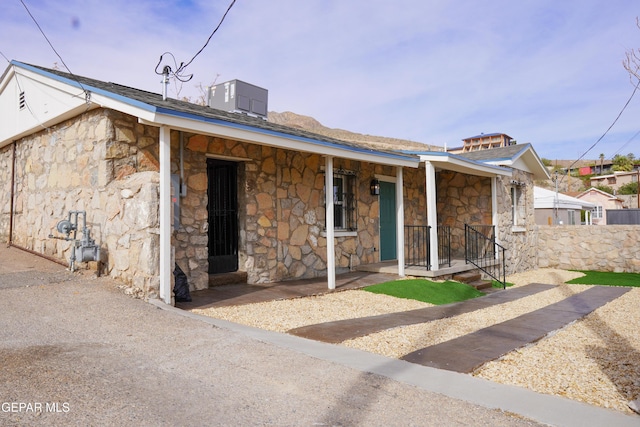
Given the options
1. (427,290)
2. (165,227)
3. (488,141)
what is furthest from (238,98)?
(488,141)

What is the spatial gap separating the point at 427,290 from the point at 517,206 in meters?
7.29

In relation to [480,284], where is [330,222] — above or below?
above

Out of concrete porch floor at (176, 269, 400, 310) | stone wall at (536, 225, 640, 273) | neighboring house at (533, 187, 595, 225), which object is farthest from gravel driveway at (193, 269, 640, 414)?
neighboring house at (533, 187, 595, 225)

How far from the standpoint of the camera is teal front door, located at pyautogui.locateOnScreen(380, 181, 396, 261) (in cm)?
1101

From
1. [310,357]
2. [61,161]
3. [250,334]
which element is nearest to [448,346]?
[310,357]

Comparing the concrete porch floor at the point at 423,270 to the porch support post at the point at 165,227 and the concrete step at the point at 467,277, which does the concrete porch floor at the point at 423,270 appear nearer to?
the concrete step at the point at 467,277

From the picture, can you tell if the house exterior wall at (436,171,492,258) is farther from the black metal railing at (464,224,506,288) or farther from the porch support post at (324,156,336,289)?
the porch support post at (324,156,336,289)

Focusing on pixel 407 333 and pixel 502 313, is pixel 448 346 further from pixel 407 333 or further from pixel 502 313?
pixel 502 313

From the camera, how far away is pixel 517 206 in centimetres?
1377

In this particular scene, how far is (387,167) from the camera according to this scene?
11156 mm

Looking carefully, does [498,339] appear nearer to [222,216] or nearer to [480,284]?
[222,216]

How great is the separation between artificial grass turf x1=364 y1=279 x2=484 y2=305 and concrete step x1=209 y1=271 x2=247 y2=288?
2233mm

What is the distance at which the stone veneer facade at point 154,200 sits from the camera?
5891 mm

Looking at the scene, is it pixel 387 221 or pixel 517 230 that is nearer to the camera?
pixel 387 221
